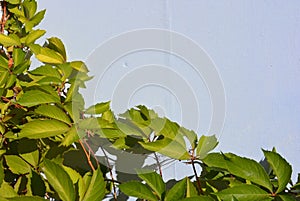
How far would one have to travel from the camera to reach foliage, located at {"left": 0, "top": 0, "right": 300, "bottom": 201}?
863 millimetres

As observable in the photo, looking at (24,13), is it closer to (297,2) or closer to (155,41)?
(155,41)

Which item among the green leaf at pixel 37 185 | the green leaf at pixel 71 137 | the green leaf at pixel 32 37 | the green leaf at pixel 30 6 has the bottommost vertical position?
the green leaf at pixel 37 185

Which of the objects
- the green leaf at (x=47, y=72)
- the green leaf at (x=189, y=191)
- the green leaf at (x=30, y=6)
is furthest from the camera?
the green leaf at (x=30, y=6)

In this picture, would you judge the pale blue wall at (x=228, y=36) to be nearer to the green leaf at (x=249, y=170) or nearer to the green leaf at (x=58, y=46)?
the green leaf at (x=58, y=46)

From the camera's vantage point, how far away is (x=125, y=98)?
1.25 metres

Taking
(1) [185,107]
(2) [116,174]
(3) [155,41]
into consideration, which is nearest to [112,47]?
(3) [155,41]

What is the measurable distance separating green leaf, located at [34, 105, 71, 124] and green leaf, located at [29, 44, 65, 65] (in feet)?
0.72

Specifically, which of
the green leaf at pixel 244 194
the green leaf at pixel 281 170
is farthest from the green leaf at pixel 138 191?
the green leaf at pixel 281 170

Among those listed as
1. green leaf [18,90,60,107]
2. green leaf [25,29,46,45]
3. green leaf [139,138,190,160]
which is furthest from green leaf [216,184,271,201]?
green leaf [25,29,46,45]

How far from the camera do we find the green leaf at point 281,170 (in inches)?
34.6

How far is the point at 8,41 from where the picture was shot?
1.15 meters

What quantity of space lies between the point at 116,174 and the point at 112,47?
34cm

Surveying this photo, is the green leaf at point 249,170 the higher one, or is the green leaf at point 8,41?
the green leaf at point 8,41

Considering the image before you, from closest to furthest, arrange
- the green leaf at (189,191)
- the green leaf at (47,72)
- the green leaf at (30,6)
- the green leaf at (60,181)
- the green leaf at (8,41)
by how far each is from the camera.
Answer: the green leaf at (60,181), the green leaf at (189,191), the green leaf at (47,72), the green leaf at (8,41), the green leaf at (30,6)
